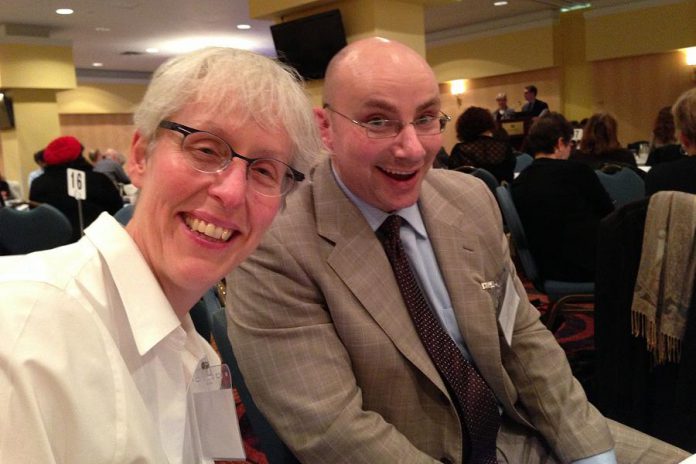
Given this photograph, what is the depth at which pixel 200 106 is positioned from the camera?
2.92 feet

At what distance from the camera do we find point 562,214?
10.0ft

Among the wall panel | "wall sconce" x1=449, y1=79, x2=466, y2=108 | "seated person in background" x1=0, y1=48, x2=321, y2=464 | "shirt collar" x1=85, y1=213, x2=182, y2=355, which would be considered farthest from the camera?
the wall panel

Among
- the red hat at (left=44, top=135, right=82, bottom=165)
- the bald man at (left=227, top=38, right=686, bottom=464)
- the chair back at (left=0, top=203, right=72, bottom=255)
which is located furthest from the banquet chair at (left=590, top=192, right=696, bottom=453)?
the red hat at (left=44, top=135, right=82, bottom=165)

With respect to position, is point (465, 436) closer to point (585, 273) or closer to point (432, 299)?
point (432, 299)

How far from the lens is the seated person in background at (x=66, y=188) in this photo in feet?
16.4

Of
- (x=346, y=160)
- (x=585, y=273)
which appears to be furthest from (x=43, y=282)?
(x=585, y=273)

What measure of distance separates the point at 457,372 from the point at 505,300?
0.25 metres

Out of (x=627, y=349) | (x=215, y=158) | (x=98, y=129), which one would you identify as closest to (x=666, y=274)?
(x=627, y=349)

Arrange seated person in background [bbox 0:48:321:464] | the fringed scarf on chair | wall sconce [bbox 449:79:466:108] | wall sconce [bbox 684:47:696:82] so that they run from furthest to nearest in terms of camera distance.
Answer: wall sconce [bbox 449:79:466:108], wall sconce [bbox 684:47:696:82], the fringed scarf on chair, seated person in background [bbox 0:48:321:464]

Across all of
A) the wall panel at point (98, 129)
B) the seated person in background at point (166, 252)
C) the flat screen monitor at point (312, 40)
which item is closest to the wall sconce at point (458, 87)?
the flat screen monitor at point (312, 40)

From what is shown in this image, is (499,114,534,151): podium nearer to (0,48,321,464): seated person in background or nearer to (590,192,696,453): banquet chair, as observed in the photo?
(590,192,696,453): banquet chair

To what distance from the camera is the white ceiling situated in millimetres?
8844

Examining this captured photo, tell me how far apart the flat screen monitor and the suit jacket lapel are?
15.7ft

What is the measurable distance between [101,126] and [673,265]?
670 inches
